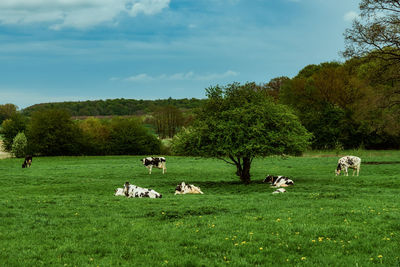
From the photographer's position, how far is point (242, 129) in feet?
84.6

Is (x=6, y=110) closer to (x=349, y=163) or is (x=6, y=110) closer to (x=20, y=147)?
(x=20, y=147)

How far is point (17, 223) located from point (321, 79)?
85.8 meters

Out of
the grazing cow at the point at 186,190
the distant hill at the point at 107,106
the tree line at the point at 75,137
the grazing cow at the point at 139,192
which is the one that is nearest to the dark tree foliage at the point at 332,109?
the tree line at the point at 75,137

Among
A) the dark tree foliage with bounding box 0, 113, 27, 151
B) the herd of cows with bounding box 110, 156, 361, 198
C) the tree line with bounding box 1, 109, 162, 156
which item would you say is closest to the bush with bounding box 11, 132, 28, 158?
the tree line with bounding box 1, 109, 162, 156

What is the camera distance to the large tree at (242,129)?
25.4m

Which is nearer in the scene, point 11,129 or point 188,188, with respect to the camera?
point 188,188

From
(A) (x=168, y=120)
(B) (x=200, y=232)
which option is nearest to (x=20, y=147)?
(A) (x=168, y=120)

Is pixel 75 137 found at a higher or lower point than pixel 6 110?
lower

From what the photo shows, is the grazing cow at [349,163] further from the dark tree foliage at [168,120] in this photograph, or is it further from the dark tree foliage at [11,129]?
the dark tree foliage at [168,120]

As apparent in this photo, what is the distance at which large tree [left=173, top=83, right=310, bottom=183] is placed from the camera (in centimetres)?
2542

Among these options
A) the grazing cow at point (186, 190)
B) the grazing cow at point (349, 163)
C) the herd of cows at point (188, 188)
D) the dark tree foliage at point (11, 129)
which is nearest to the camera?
the herd of cows at point (188, 188)

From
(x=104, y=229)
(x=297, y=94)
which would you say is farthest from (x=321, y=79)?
(x=104, y=229)

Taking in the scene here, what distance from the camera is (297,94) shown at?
93062 mm

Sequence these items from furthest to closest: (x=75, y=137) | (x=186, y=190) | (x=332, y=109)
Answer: (x=75, y=137) → (x=332, y=109) → (x=186, y=190)
